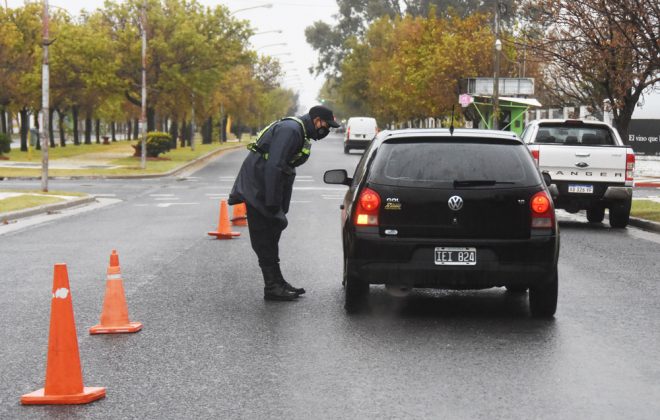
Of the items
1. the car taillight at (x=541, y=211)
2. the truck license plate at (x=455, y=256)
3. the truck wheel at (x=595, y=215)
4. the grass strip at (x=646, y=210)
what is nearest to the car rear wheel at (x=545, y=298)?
the car taillight at (x=541, y=211)

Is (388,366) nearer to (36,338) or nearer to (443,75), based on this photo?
(36,338)

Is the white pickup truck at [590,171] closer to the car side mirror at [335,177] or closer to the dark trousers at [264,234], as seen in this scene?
→ the car side mirror at [335,177]

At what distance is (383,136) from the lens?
9.03 metres

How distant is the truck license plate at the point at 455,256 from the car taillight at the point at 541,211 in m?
0.56

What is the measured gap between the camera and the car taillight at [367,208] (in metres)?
8.58

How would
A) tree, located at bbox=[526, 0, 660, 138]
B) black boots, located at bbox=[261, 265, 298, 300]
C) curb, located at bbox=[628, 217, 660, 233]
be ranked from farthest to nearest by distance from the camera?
tree, located at bbox=[526, 0, 660, 138]
curb, located at bbox=[628, 217, 660, 233]
black boots, located at bbox=[261, 265, 298, 300]

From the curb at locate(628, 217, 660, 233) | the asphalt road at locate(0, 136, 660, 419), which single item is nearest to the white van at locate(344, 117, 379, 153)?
the curb at locate(628, 217, 660, 233)

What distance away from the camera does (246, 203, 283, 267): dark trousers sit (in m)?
9.66

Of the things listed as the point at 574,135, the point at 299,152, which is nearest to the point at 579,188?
the point at 574,135

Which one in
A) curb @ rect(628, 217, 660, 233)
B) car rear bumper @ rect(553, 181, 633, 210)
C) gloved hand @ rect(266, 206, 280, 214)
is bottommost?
curb @ rect(628, 217, 660, 233)

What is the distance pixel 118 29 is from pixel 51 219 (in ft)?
112

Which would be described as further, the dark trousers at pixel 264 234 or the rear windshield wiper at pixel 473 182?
the dark trousers at pixel 264 234

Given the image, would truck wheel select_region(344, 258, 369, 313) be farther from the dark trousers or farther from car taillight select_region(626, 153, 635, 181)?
car taillight select_region(626, 153, 635, 181)

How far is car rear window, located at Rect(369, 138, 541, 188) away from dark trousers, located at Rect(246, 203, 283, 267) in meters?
1.42
